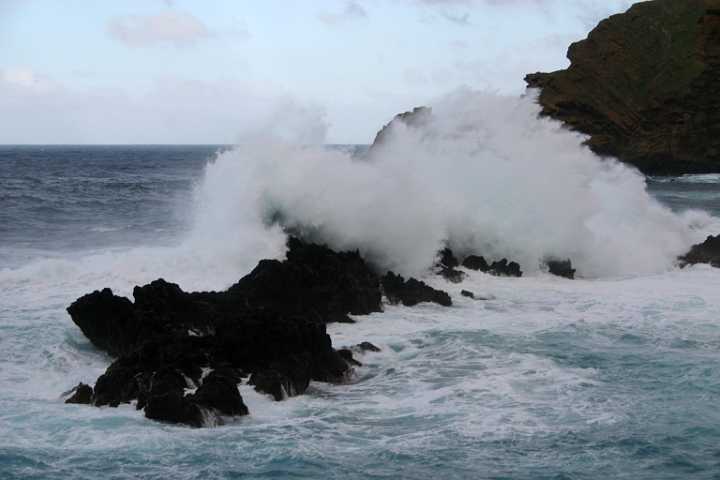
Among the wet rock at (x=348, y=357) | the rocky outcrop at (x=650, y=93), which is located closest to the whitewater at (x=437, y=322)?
the wet rock at (x=348, y=357)

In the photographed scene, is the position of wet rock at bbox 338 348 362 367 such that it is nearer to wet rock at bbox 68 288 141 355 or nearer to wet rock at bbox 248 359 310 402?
wet rock at bbox 248 359 310 402

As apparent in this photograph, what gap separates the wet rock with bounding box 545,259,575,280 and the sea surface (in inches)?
35.5

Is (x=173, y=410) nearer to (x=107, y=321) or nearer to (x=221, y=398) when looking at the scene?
(x=221, y=398)

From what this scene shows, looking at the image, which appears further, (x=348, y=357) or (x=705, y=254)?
(x=705, y=254)

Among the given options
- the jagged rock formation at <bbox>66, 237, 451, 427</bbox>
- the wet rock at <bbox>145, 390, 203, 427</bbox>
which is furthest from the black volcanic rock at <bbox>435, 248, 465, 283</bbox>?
the wet rock at <bbox>145, 390, 203, 427</bbox>

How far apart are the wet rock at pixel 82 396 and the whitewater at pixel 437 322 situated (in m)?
0.15

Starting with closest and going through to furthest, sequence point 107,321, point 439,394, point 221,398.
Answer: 1. point 221,398
2. point 439,394
3. point 107,321

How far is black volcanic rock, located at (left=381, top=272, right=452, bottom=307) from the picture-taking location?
17.5 metres

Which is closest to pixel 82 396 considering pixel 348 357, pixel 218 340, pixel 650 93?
pixel 218 340

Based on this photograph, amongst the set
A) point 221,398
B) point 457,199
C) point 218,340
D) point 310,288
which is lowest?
point 221,398

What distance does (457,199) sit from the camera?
2386 centimetres

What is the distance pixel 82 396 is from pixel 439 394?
14.3 feet

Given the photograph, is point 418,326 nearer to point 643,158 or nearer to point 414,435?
point 414,435

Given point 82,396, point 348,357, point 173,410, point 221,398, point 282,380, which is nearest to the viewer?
point 173,410
